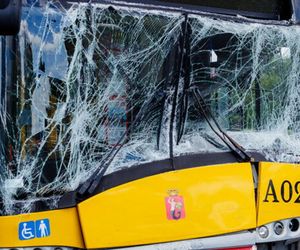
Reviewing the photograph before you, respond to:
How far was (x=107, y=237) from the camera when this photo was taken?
9.34 feet

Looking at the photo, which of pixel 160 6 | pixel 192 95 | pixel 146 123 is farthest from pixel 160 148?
pixel 160 6

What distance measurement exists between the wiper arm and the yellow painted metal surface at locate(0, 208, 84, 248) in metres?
0.93

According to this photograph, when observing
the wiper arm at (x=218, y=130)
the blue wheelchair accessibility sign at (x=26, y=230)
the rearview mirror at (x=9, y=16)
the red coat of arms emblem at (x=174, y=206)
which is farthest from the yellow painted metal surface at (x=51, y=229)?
the rearview mirror at (x=9, y=16)

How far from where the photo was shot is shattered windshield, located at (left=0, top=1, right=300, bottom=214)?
2.84 metres

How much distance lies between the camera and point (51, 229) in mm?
2830

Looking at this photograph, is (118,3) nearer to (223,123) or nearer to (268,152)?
(223,123)

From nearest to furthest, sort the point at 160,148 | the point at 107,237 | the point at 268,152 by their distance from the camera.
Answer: the point at 107,237 → the point at 160,148 → the point at 268,152

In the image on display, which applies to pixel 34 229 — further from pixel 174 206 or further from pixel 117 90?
pixel 117 90

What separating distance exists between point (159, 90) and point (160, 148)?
1.08 feet

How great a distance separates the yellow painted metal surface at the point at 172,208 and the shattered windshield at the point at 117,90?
0.49ft

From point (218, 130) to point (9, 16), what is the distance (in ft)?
4.88

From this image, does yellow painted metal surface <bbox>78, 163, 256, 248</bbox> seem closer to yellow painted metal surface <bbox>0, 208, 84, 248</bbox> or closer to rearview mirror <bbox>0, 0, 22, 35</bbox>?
yellow painted metal surface <bbox>0, 208, 84, 248</bbox>

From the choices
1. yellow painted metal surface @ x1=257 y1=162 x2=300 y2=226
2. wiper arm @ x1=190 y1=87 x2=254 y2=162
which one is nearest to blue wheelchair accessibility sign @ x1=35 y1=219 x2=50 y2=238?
wiper arm @ x1=190 y1=87 x2=254 y2=162

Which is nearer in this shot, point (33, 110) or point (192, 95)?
point (33, 110)
